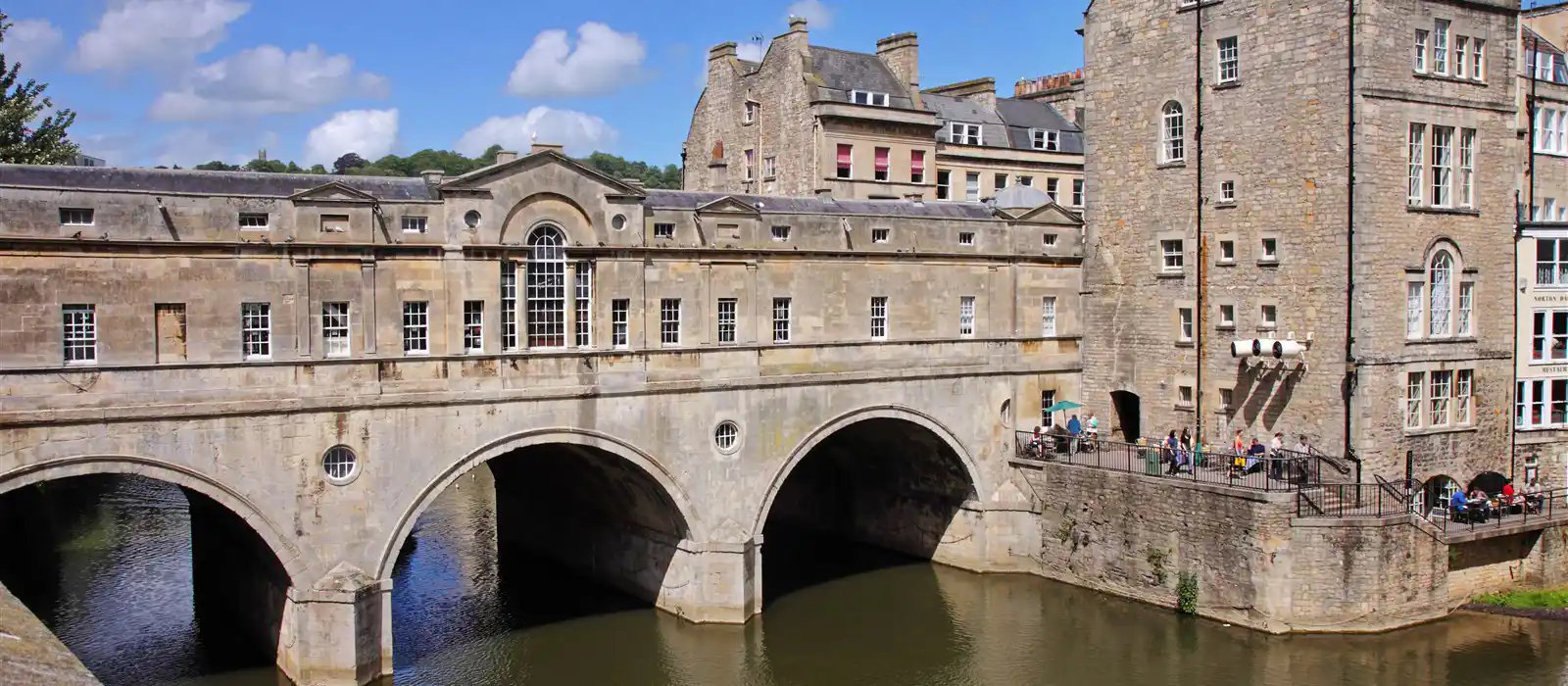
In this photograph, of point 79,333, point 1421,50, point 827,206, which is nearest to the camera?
point 79,333

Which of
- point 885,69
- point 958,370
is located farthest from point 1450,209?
point 885,69

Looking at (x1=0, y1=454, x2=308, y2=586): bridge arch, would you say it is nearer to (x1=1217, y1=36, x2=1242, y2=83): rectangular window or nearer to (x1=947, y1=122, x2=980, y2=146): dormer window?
(x1=1217, y1=36, x2=1242, y2=83): rectangular window

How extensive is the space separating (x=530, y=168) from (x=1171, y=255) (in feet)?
55.5

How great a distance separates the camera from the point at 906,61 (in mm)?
45219

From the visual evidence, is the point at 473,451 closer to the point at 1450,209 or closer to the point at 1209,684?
the point at 1209,684

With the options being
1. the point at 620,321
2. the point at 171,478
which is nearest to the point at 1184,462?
the point at 620,321

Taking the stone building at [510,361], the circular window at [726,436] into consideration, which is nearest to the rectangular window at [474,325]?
the stone building at [510,361]

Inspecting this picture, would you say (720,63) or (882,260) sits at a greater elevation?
(720,63)

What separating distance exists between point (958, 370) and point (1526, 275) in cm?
1467

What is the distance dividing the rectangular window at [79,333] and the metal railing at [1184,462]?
858 inches

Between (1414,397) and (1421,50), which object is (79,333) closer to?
(1414,397)

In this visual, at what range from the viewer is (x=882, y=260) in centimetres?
3234

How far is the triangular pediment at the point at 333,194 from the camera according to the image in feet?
80.1

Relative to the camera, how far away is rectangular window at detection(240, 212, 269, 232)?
24047 mm
